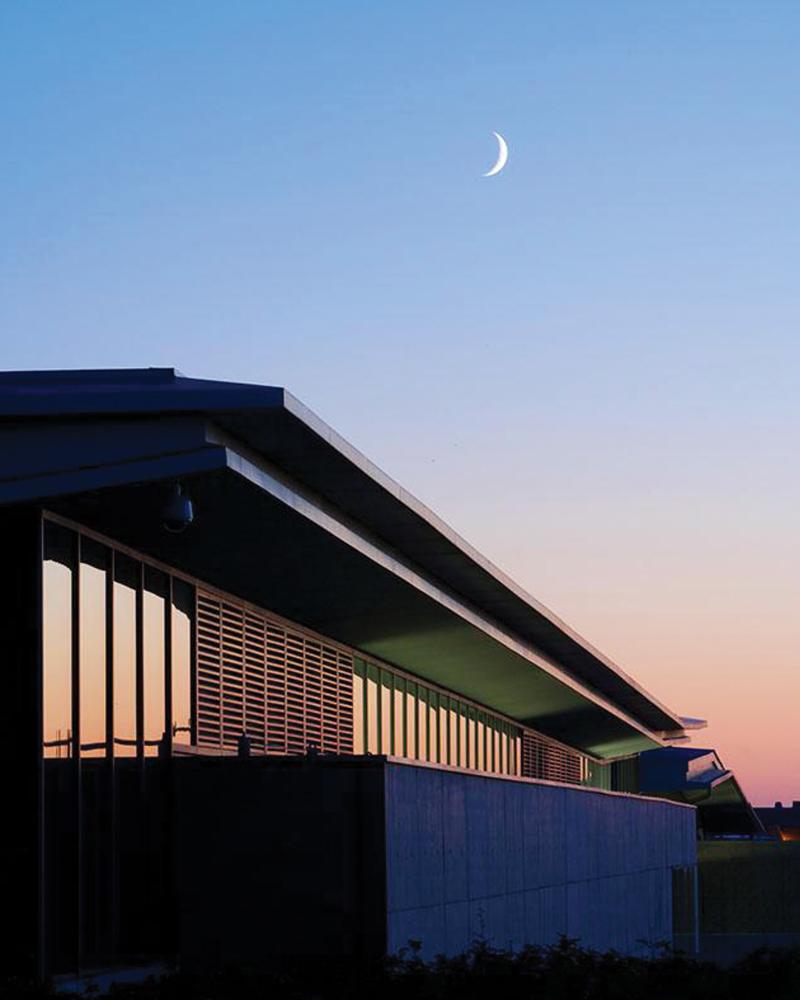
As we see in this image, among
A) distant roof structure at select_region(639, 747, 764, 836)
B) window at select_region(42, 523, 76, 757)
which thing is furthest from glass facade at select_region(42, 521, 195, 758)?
distant roof structure at select_region(639, 747, 764, 836)

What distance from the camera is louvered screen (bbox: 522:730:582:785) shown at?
2154 inches

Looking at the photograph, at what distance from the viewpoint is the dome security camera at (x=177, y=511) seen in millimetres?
19078

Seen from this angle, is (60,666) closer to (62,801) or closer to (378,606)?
(62,801)

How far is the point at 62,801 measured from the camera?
2088 cm

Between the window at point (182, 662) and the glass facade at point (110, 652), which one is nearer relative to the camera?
the glass facade at point (110, 652)

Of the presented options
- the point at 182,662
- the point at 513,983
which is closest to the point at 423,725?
the point at 182,662

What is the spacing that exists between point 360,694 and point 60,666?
15094 millimetres

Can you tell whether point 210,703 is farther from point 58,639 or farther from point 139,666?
point 58,639

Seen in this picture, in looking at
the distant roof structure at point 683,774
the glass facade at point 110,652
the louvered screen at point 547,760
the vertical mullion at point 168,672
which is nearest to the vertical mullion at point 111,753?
the glass facade at point 110,652

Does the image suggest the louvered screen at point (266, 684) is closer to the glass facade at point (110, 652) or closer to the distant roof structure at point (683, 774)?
the glass facade at point (110, 652)

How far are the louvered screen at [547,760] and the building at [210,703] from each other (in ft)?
74.0

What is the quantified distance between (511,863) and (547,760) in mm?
29394

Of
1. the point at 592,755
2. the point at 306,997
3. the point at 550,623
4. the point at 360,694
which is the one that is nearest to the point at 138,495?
the point at 306,997

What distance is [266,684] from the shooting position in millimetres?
29406
